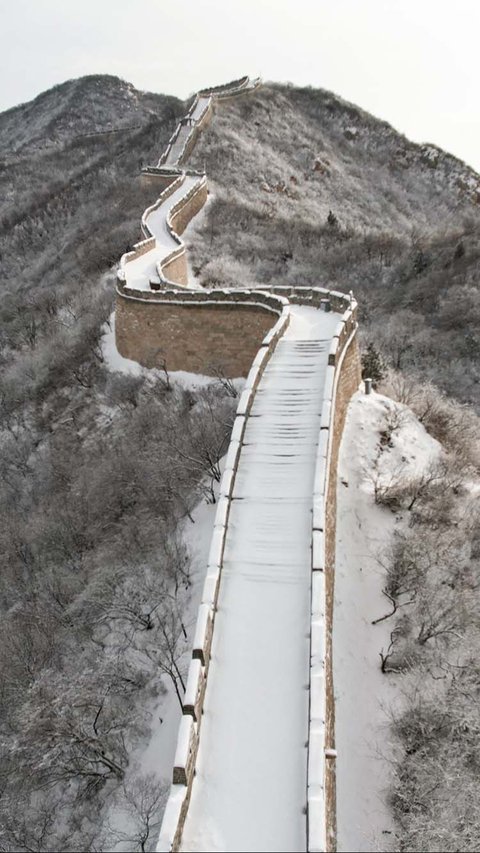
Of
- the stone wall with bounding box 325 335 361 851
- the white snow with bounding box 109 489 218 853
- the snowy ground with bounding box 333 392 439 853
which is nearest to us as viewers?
the stone wall with bounding box 325 335 361 851

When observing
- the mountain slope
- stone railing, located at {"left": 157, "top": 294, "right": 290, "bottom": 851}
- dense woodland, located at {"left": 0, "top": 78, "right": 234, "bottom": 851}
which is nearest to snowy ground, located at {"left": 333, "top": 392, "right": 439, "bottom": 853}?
stone railing, located at {"left": 157, "top": 294, "right": 290, "bottom": 851}

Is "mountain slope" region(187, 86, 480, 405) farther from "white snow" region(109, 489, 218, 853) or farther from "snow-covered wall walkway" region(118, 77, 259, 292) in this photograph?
"white snow" region(109, 489, 218, 853)

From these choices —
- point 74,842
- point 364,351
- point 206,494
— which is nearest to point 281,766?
point 74,842

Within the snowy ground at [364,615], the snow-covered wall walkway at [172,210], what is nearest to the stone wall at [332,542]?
the snowy ground at [364,615]

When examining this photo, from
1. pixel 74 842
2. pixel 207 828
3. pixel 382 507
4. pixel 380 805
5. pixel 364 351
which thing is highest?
pixel 364 351

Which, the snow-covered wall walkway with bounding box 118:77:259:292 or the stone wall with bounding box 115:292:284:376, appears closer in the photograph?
the stone wall with bounding box 115:292:284:376

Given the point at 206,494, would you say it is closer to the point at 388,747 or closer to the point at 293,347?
the point at 293,347

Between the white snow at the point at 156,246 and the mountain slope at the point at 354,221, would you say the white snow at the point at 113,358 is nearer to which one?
the white snow at the point at 156,246

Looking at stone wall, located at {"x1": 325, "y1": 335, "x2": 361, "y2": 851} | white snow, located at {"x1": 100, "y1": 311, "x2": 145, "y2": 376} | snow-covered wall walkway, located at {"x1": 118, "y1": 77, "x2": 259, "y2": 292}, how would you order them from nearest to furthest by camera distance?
stone wall, located at {"x1": 325, "y1": 335, "x2": 361, "y2": 851}, white snow, located at {"x1": 100, "y1": 311, "x2": 145, "y2": 376}, snow-covered wall walkway, located at {"x1": 118, "y1": 77, "x2": 259, "y2": 292}
